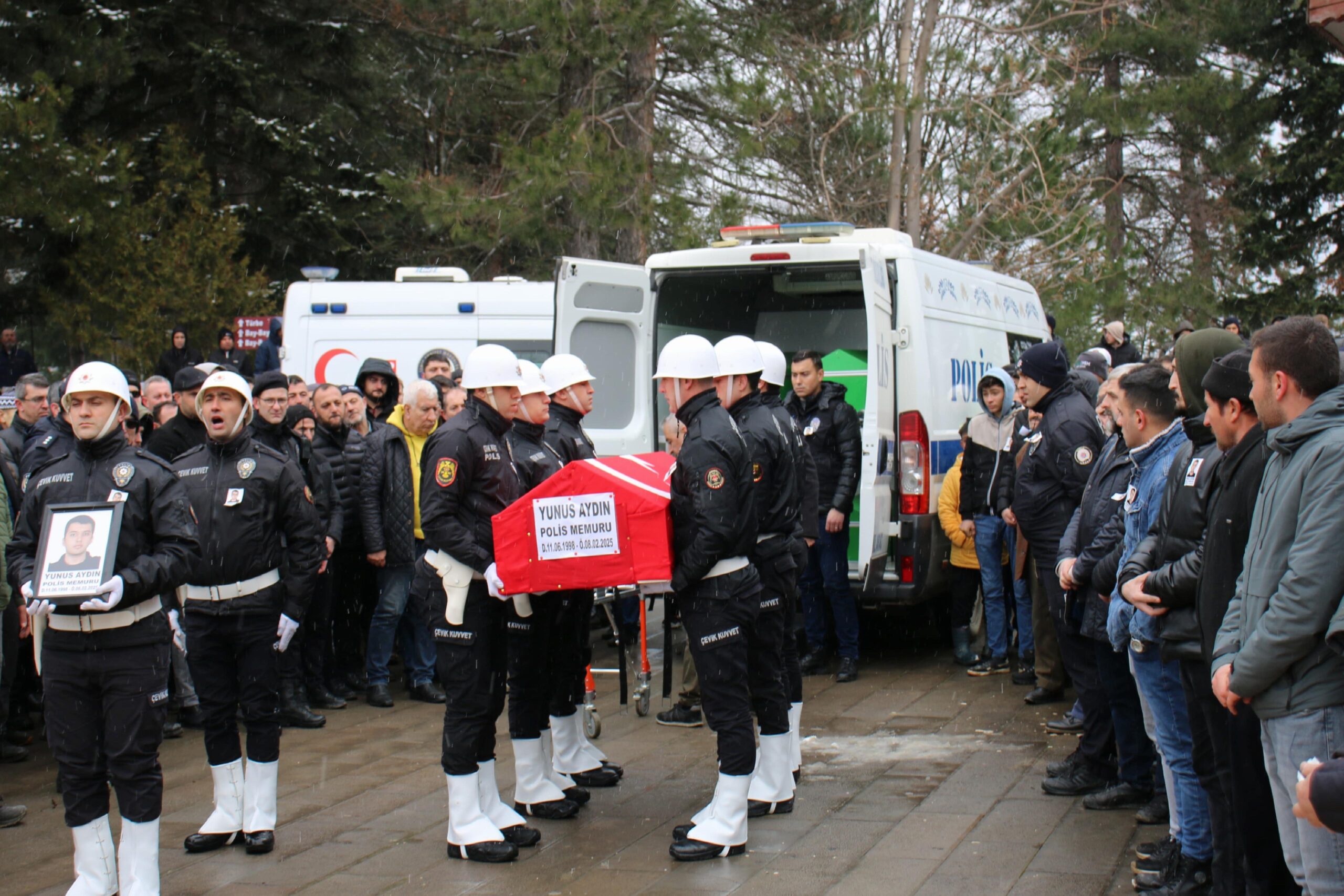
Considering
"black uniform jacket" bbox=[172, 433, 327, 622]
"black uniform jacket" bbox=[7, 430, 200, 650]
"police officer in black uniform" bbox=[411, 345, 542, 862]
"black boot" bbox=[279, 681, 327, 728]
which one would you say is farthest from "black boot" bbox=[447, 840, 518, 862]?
"black boot" bbox=[279, 681, 327, 728]

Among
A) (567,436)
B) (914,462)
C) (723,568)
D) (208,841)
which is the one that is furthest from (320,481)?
(914,462)

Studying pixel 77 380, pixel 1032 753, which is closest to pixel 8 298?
pixel 77 380

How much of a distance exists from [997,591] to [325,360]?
7094mm

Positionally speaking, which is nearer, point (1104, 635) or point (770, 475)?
point (1104, 635)

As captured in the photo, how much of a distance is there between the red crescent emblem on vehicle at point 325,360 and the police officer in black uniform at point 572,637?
253 inches

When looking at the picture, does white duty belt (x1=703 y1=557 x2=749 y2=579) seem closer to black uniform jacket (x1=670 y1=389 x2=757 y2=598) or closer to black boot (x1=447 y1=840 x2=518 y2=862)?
black uniform jacket (x1=670 y1=389 x2=757 y2=598)

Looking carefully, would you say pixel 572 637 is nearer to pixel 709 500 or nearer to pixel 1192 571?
pixel 709 500

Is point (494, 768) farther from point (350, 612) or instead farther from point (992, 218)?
point (992, 218)

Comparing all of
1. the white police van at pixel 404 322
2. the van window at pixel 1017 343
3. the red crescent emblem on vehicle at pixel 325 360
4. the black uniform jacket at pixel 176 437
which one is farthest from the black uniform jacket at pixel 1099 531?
the red crescent emblem on vehicle at pixel 325 360

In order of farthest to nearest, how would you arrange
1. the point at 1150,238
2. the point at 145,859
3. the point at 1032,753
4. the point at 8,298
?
the point at 1150,238 → the point at 8,298 → the point at 1032,753 → the point at 145,859

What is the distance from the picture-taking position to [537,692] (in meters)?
5.81

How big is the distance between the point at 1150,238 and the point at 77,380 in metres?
24.8

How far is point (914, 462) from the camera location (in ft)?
27.6

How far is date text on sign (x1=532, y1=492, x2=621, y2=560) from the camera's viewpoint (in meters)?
5.23
